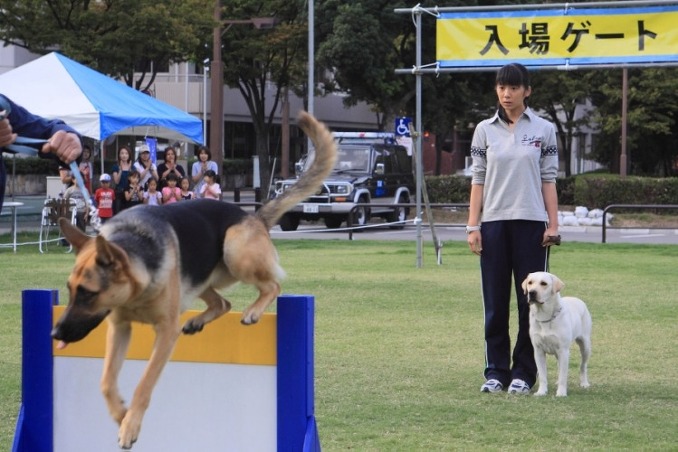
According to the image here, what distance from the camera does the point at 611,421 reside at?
6.80 m

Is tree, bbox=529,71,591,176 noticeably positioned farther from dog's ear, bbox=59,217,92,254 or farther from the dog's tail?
dog's ear, bbox=59,217,92,254

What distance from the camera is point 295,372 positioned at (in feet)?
15.1

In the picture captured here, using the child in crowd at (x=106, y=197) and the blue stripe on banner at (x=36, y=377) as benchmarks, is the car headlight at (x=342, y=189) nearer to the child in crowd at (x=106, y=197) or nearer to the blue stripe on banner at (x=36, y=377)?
the child in crowd at (x=106, y=197)

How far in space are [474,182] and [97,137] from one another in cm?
1123

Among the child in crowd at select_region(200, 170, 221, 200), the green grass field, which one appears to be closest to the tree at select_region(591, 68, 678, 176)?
the child in crowd at select_region(200, 170, 221, 200)

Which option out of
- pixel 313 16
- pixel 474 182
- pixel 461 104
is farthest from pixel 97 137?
pixel 461 104

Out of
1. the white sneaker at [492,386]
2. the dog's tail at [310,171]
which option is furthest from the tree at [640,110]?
the dog's tail at [310,171]

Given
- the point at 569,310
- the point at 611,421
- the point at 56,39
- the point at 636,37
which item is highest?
the point at 56,39

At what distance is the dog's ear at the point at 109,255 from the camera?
349 cm

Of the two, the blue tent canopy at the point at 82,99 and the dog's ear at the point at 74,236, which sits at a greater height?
the blue tent canopy at the point at 82,99

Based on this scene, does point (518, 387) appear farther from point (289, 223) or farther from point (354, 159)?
point (354, 159)

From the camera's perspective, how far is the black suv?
27266 millimetres

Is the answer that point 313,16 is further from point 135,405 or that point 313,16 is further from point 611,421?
point 135,405

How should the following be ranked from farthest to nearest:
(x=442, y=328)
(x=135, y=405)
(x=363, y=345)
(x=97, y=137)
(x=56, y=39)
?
(x=56, y=39), (x=97, y=137), (x=442, y=328), (x=363, y=345), (x=135, y=405)
